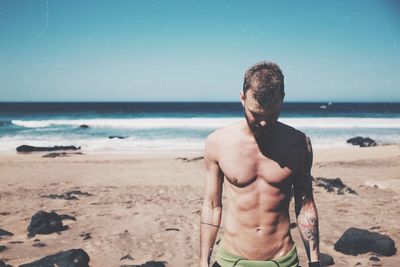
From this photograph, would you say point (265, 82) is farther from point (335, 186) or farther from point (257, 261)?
point (335, 186)

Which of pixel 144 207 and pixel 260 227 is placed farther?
pixel 144 207

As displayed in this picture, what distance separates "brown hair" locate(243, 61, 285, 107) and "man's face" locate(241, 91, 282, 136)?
1.4 inches

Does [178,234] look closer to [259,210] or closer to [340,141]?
[259,210]

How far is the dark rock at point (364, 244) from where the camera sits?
563 cm

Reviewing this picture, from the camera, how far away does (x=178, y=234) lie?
270 inches

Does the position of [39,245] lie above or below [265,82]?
below

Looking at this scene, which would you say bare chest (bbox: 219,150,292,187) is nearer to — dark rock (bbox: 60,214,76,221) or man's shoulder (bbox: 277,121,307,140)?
man's shoulder (bbox: 277,121,307,140)

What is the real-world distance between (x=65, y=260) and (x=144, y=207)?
159 inches

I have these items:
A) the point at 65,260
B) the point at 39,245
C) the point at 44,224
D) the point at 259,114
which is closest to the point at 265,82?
the point at 259,114

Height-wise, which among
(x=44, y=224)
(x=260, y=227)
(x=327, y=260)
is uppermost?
(x=260, y=227)

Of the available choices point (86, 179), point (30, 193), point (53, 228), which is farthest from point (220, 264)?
point (86, 179)

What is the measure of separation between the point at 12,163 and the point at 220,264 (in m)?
15.7

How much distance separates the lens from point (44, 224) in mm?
6883

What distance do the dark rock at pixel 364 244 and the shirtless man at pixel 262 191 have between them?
11.7ft
